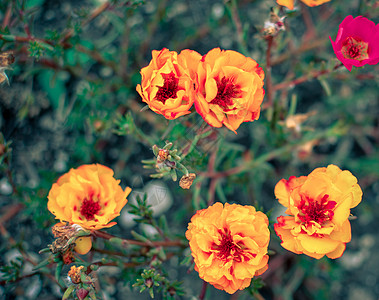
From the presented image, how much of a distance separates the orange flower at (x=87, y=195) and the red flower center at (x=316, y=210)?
24.4 inches

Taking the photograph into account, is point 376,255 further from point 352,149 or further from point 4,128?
point 4,128

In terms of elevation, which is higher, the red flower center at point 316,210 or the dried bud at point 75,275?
the dried bud at point 75,275

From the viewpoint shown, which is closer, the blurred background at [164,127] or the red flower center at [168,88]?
the red flower center at [168,88]

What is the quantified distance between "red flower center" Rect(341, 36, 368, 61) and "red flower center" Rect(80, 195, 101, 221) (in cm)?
117

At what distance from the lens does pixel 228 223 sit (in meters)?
1.08

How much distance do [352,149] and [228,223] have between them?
1.78 metres

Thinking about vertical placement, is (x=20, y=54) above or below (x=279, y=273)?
above

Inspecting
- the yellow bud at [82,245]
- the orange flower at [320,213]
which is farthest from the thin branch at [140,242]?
the orange flower at [320,213]

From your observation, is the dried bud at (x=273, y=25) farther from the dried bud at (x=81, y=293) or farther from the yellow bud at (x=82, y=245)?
the dried bud at (x=81, y=293)

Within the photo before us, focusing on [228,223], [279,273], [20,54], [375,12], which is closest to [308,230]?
[228,223]

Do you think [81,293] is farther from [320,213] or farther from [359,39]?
[359,39]

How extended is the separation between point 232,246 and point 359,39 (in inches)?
39.0

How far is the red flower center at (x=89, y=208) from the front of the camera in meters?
1.21

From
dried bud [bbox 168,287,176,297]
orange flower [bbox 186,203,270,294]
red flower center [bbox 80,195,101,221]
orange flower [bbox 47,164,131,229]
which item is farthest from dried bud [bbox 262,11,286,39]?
dried bud [bbox 168,287,176,297]
